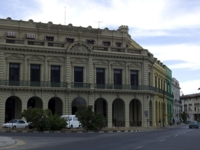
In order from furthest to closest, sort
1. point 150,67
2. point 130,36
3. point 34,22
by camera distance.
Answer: point 130,36
point 150,67
point 34,22

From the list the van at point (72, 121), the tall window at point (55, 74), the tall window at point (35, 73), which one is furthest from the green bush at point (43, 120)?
the tall window at point (55, 74)

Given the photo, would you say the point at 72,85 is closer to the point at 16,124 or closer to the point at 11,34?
the point at 16,124

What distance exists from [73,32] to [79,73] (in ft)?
24.7

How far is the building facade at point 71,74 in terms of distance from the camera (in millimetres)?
47625

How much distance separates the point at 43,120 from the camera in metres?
38.6

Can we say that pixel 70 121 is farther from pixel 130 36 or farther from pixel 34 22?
pixel 130 36

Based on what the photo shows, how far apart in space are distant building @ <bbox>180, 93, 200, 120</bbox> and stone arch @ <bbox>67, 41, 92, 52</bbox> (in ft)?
269

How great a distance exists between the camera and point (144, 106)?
5397 centimetres

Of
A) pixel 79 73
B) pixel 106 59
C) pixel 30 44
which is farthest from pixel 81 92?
pixel 30 44

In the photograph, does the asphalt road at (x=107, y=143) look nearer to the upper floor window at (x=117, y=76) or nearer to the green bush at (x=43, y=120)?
the green bush at (x=43, y=120)

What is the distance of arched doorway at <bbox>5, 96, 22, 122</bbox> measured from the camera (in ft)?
160

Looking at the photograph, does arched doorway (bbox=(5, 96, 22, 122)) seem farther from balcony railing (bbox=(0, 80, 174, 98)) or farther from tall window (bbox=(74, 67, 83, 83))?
tall window (bbox=(74, 67, 83, 83))

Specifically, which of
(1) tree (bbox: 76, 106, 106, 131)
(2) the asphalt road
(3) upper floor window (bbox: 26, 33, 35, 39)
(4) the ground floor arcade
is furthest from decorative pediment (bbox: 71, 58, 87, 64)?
(2) the asphalt road

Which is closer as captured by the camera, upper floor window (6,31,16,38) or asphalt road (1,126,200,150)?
asphalt road (1,126,200,150)
